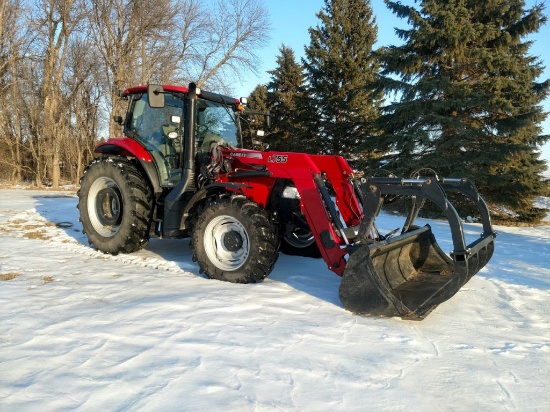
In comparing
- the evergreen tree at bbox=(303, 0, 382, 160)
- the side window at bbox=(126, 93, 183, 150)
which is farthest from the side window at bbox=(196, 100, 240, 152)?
the evergreen tree at bbox=(303, 0, 382, 160)

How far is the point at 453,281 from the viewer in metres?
3.43

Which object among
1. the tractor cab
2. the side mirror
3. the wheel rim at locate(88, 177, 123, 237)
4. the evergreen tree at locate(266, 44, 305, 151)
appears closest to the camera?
the side mirror

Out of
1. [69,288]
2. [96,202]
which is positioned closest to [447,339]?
[69,288]

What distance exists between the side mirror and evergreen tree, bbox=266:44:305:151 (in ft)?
55.8

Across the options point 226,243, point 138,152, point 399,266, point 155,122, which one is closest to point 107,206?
point 138,152

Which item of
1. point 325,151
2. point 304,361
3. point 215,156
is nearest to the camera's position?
point 304,361

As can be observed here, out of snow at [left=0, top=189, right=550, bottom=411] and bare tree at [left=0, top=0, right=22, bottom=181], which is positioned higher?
bare tree at [left=0, top=0, right=22, bottom=181]

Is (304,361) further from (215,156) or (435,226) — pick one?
(435,226)

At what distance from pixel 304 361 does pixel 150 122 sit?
14.4ft

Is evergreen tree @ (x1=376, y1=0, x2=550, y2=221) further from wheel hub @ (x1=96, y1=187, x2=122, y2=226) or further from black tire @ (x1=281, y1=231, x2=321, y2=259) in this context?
wheel hub @ (x1=96, y1=187, x2=122, y2=226)

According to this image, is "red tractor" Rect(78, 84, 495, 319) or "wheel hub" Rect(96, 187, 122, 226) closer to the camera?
"red tractor" Rect(78, 84, 495, 319)

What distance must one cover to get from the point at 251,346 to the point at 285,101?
23376 mm

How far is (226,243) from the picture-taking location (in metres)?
4.80

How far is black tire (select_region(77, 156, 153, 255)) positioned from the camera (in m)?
5.55
